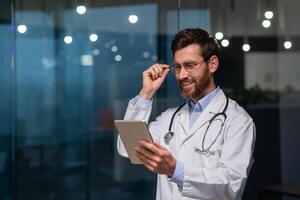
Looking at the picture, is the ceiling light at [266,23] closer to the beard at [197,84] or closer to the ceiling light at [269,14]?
the ceiling light at [269,14]

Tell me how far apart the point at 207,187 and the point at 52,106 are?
2.62 meters

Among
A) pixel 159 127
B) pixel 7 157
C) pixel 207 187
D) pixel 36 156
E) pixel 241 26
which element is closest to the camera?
pixel 207 187

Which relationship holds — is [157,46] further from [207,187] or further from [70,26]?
[207,187]

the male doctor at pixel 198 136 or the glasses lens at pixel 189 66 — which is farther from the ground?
the glasses lens at pixel 189 66

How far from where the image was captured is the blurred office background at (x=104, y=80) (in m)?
3.27

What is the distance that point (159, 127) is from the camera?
2012mm

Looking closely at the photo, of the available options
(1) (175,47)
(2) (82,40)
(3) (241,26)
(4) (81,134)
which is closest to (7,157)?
(4) (81,134)

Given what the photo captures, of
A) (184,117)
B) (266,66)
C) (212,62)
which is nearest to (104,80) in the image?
(266,66)

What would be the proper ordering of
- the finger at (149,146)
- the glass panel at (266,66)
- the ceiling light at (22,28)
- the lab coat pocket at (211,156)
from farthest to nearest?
1. the ceiling light at (22,28)
2. the glass panel at (266,66)
3. the lab coat pocket at (211,156)
4. the finger at (149,146)

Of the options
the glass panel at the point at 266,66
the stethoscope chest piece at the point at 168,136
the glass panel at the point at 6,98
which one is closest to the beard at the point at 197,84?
the stethoscope chest piece at the point at 168,136

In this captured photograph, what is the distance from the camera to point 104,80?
4098 millimetres

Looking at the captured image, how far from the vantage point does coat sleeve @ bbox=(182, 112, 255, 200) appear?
1.57 m

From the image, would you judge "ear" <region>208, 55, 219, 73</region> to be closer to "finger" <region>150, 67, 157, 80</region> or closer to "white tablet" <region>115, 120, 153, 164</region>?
"finger" <region>150, 67, 157, 80</region>

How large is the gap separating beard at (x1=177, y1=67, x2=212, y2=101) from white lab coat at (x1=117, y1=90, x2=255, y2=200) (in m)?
0.06
